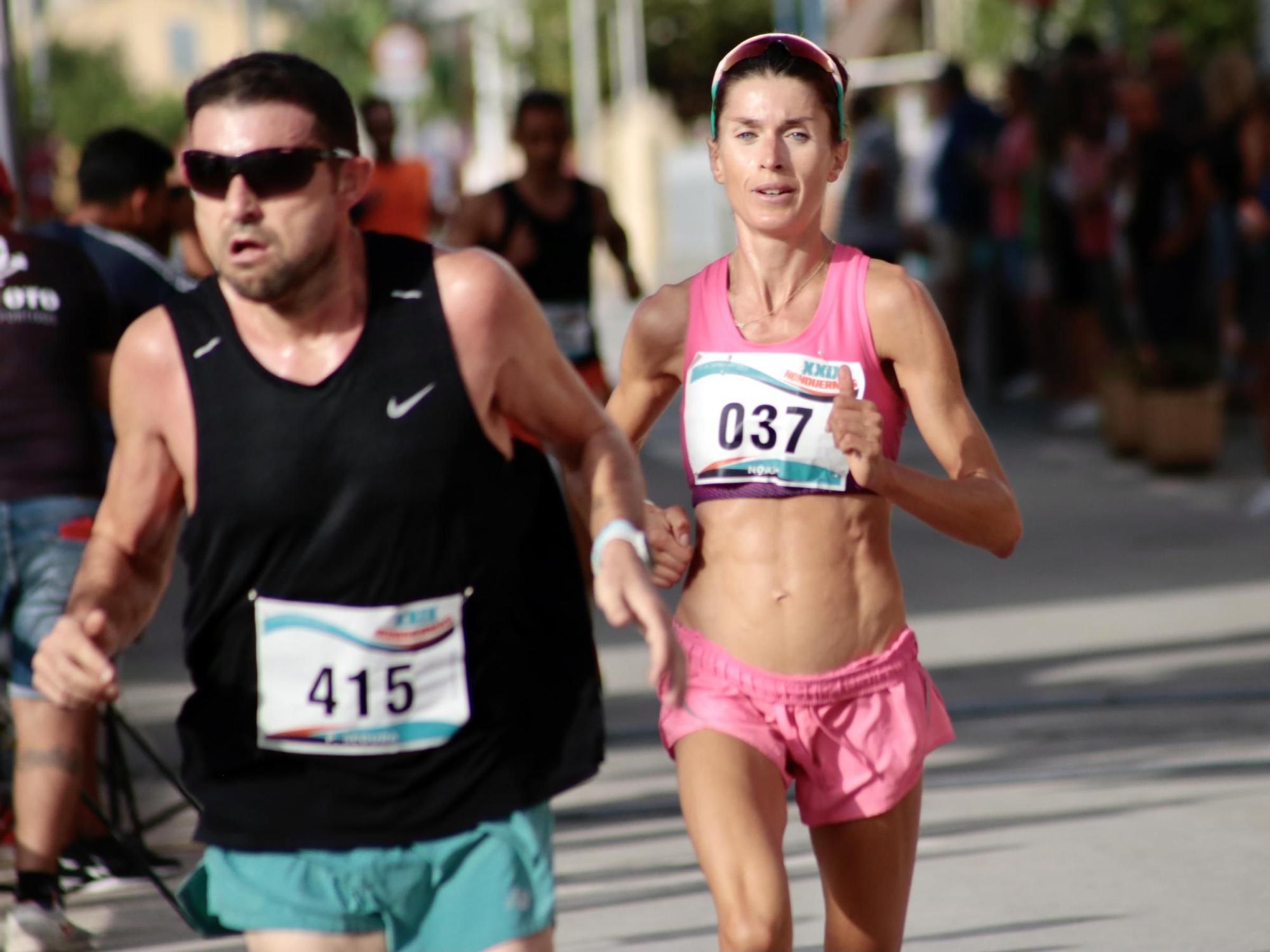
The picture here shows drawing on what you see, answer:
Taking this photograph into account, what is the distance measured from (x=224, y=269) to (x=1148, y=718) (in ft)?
17.1

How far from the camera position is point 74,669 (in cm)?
295

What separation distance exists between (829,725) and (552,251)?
16.5ft

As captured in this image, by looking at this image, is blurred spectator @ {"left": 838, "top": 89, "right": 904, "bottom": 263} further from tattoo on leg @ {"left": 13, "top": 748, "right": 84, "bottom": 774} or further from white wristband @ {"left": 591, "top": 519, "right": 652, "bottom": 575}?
white wristband @ {"left": 591, "top": 519, "right": 652, "bottom": 575}

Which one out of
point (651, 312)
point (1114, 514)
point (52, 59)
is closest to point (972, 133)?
point (1114, 514)

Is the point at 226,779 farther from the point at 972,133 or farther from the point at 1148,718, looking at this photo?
the point at 972,133

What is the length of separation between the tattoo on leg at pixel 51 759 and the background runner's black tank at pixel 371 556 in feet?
7.58

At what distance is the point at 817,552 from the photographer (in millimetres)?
3977

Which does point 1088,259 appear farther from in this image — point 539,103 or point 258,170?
point 258,170

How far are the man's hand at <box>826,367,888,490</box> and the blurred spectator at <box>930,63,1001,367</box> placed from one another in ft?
42.3

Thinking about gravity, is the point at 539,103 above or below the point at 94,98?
above

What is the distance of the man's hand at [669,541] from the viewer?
12.8ft

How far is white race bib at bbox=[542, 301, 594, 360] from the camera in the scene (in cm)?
867

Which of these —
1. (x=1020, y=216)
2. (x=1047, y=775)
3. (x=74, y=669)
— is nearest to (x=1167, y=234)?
(x=1020, y=216)

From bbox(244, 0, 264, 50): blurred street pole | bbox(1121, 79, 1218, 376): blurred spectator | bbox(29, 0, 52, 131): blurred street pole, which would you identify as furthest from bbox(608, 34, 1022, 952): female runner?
bbox(29, 0, 52, 131): blurred street pole
